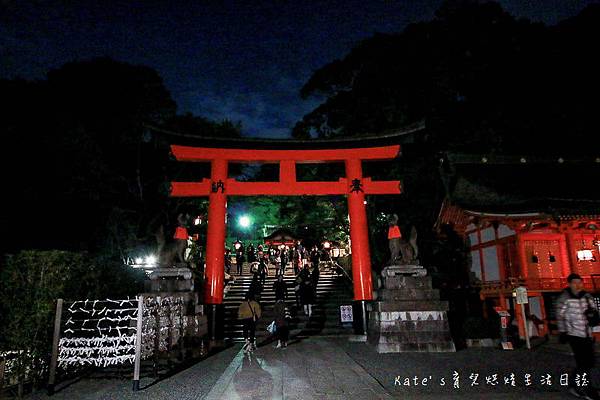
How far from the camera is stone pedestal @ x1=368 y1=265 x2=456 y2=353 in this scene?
31.2 ft

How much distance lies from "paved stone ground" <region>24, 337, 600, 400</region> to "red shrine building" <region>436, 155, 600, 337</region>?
13.6ft

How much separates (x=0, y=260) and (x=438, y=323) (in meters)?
10.0

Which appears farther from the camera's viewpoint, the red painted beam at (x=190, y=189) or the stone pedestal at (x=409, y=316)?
the red painted beam at (x=190, y=189)

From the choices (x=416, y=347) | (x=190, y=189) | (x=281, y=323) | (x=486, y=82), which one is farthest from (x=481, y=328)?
(x=486, y=82)

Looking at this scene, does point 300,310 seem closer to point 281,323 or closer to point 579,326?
point 281,323

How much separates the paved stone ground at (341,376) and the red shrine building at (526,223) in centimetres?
415

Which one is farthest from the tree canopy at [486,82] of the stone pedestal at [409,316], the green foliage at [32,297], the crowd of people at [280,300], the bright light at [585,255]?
the green foliage at [32,297]

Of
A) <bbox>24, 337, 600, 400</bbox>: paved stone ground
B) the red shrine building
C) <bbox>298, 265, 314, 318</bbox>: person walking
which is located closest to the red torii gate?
<bbox>24, 337, 600, 400</bbox>: paved stone ground

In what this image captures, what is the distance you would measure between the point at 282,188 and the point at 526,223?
9.44 m

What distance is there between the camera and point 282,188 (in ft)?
41.2

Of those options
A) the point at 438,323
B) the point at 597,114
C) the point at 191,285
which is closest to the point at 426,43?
the point at 597,114

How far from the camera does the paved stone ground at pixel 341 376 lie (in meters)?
5.49

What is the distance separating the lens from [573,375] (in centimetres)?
535

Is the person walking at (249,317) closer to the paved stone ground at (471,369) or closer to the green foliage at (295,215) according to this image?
the paved stone ground at (471,369)
